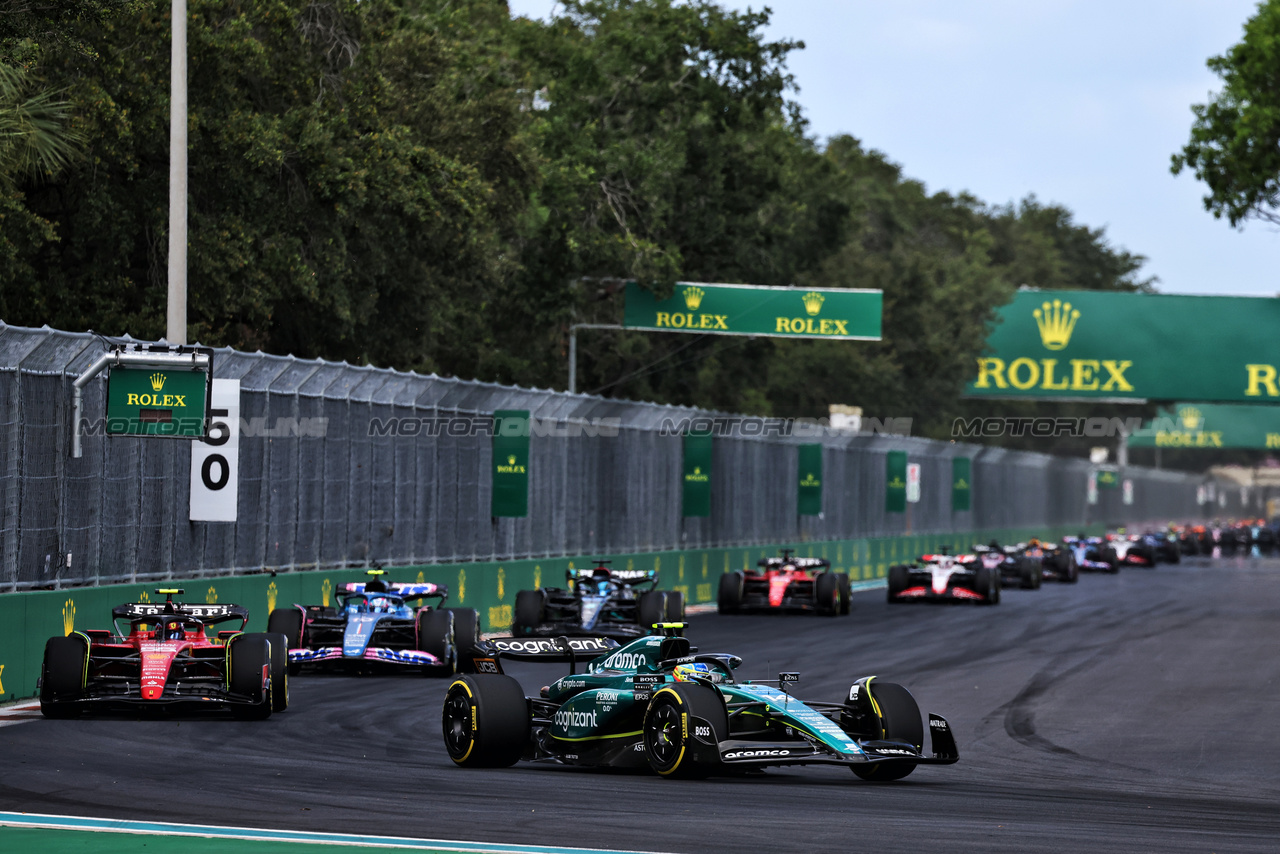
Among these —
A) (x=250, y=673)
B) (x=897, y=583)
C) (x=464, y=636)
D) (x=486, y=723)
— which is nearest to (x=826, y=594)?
(x=897, y=583)

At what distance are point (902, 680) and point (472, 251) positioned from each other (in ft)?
49.7

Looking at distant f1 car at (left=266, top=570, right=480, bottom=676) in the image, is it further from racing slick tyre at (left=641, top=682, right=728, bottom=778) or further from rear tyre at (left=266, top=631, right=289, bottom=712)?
racing slick tyre at (left=641, top=682, right=728, bottom=778)

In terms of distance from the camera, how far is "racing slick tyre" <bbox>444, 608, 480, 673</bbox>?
57.2 ft

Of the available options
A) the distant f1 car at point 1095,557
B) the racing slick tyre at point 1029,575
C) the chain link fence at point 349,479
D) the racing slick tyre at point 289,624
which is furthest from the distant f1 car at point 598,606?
the distant f1 car at point 1095,557

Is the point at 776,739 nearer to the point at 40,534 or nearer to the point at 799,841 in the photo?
the point at 799,841

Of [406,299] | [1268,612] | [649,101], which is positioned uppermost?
[649,101]

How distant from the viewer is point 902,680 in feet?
59.5

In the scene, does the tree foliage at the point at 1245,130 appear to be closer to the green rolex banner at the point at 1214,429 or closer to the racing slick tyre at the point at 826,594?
the racing slick tyre at the point at 826,594

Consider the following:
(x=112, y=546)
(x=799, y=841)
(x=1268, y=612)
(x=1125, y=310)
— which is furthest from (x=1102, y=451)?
(x=799, y=841)

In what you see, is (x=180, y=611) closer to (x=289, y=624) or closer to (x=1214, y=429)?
(x=289, y=624)

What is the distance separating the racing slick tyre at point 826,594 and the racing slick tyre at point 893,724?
17967 mm

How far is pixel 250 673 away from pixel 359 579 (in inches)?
304

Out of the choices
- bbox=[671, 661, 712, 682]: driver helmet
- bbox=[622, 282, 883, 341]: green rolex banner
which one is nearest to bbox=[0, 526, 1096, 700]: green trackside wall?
bbox=[622, 282, 883, 341]: green rolex banner

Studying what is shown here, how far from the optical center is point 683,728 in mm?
10430
